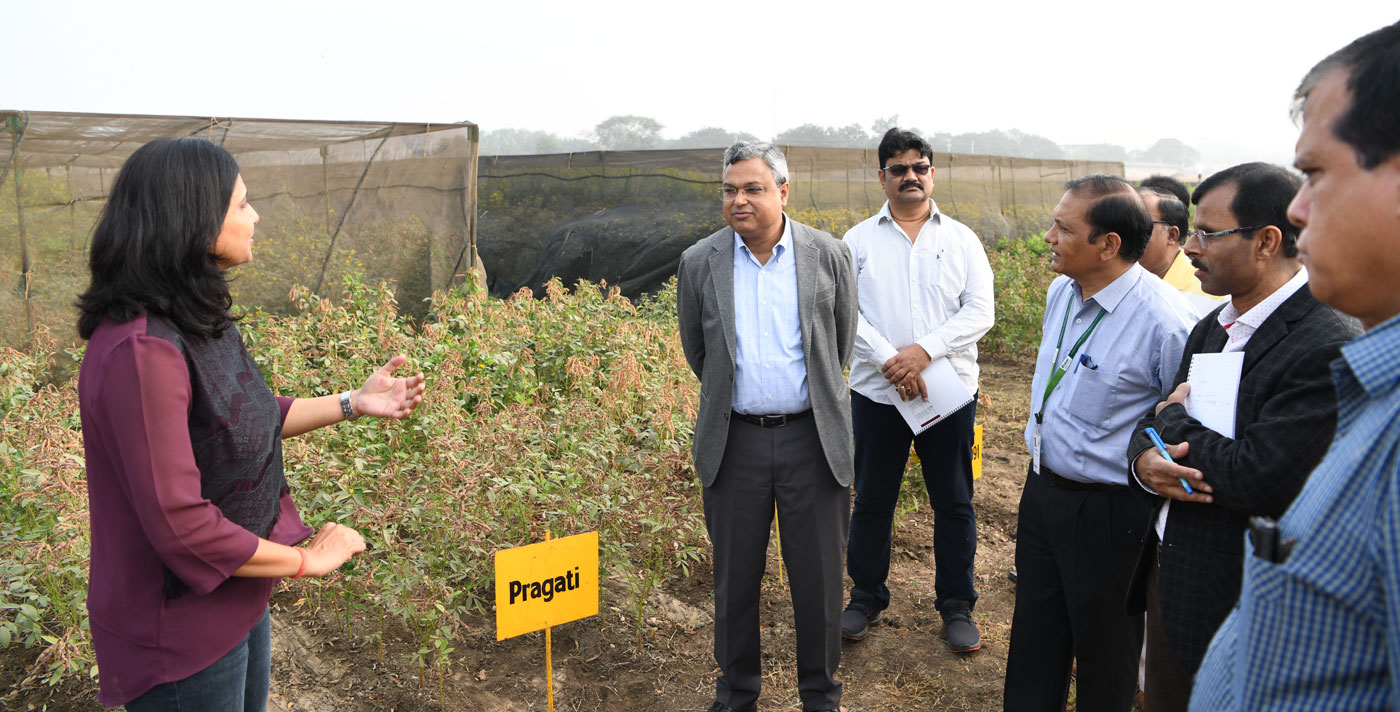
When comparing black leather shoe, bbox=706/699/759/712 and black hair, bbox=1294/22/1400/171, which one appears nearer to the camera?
black hair, bbox=1294/22/1400/171

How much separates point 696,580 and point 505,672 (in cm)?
100

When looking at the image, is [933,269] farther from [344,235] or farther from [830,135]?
[830,135]

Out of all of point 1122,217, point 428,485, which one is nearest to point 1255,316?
point 1122,217

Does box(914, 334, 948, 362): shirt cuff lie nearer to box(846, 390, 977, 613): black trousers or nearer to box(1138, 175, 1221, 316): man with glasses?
box(846, 390, 977, 613): black trousers

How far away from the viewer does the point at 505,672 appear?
3.03 m

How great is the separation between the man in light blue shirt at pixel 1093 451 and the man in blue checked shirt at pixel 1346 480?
1.37m

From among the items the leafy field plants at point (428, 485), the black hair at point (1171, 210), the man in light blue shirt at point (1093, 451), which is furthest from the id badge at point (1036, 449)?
the black hair at point (1171, 210)

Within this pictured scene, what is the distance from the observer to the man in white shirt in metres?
3.37

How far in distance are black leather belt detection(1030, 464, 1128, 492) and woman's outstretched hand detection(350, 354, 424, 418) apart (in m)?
1.71

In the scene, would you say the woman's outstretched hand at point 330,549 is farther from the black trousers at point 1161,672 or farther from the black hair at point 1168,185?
the black hair at point 1168,185

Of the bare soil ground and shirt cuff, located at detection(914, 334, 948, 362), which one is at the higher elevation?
shirt cuff, located at detection(914, 334, 948, 362)

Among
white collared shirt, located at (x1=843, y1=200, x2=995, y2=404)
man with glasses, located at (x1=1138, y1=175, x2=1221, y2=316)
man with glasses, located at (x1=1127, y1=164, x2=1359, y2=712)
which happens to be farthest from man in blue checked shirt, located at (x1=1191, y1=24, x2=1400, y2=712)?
man with glasses, located at (x1=1138, y1=175, x2=1221, y2=316)

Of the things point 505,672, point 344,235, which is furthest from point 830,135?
point 505,672

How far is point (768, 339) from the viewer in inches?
110
